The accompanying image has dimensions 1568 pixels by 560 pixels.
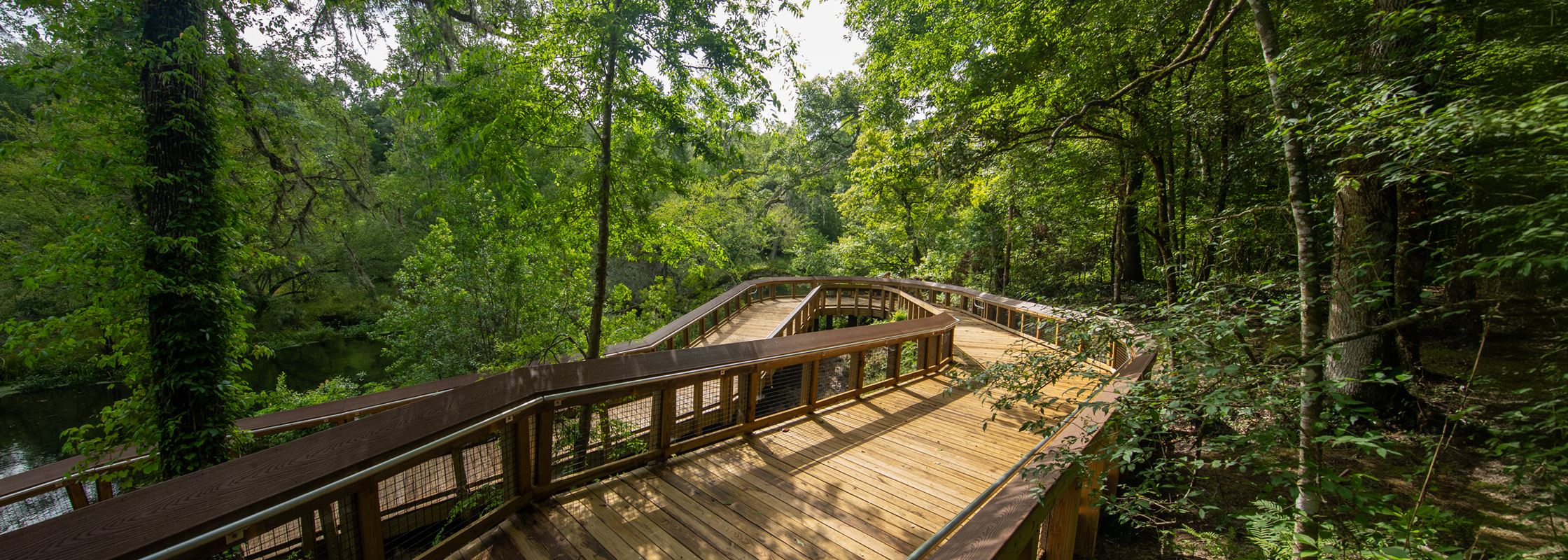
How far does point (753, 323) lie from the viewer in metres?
11.5

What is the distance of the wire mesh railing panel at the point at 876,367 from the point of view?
36.9ft

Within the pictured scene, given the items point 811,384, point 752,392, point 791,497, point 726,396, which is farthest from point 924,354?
point 791,497

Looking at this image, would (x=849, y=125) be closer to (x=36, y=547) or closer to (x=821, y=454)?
(x=821, y=454)

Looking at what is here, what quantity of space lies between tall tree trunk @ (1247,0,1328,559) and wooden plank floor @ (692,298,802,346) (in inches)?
287

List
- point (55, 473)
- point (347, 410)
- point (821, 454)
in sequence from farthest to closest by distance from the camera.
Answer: point (347, 410) < point (821, 454) < point (55, 473)

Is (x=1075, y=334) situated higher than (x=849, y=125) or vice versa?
(x=849, y=125)

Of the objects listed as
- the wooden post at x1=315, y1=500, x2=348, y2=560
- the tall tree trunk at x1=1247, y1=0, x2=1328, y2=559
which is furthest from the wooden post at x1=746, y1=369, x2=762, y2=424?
the tall tree trunk at x1=1247, y1=0, x2=1328, y2=559

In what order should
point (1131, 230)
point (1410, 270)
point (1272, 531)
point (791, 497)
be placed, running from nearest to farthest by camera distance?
point (1272, 531)
point (791, 497)
point (1410, 270)
point (1131, 230)

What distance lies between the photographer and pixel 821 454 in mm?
3934

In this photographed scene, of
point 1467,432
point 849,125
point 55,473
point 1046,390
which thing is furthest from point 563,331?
point 849,125

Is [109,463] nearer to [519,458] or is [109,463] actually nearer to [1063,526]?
[519,458]

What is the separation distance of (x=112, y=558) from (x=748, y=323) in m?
10.2

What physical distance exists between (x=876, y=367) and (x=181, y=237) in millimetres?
11016

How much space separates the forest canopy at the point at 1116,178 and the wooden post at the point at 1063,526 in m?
0.36
